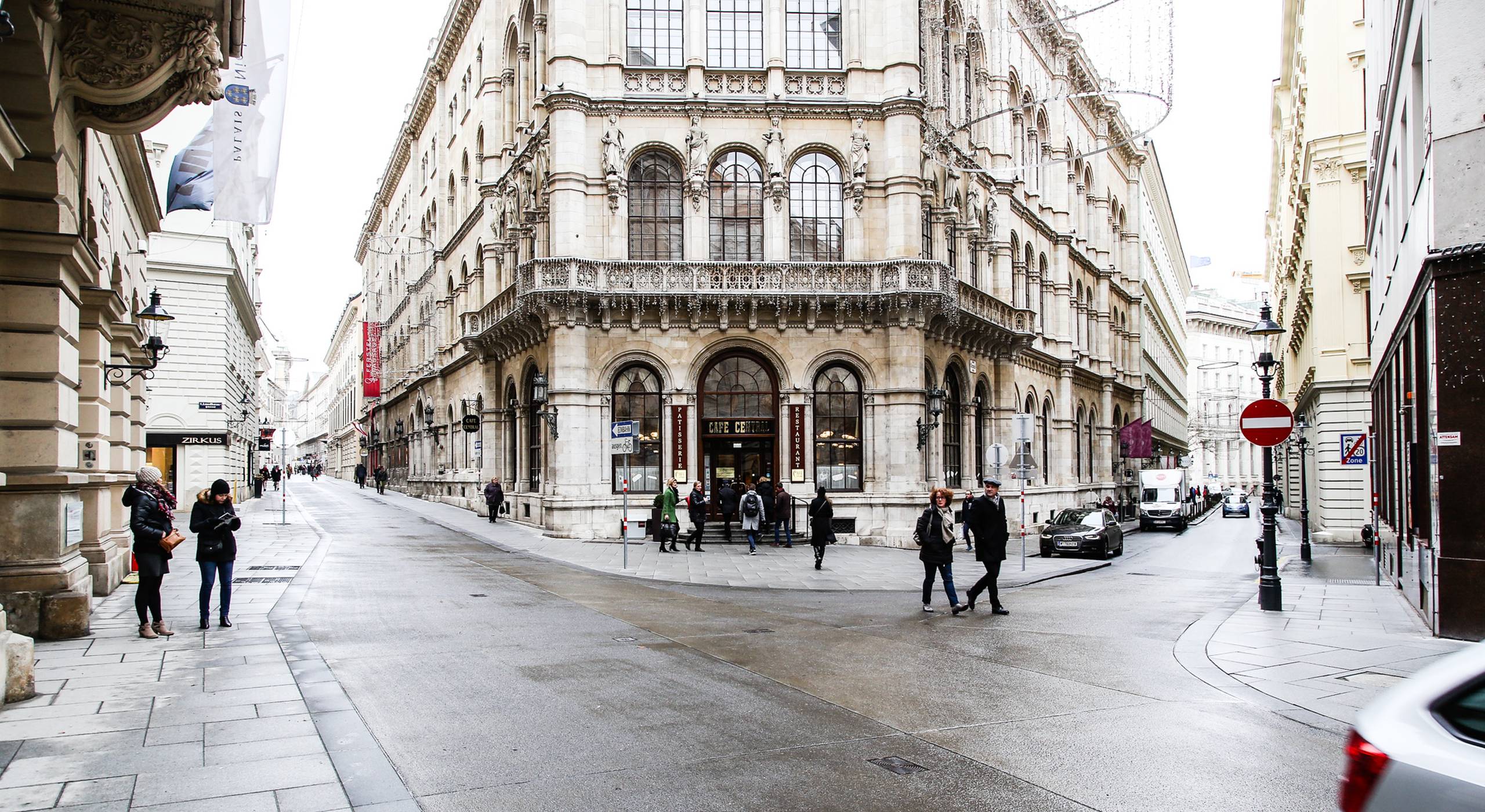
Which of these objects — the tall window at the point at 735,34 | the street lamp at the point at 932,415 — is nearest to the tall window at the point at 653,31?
the tall window at the point at 735,34

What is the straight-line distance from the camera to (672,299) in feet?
94.6

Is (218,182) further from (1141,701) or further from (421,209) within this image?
(421,209)

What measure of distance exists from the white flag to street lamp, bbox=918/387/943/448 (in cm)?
1927

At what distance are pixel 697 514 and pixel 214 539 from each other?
14.8m

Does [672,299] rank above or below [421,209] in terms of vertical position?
below

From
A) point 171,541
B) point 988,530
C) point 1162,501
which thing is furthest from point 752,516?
→ point 1162,501

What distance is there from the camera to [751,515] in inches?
1048

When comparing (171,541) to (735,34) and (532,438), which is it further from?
(532,438)

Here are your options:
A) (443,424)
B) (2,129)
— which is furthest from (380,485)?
(2,129)

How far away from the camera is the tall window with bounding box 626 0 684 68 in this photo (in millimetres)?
29828

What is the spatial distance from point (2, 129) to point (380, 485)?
198 ft

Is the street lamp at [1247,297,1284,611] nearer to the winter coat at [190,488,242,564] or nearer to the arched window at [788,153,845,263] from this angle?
the arched window at [788,153,845,263]

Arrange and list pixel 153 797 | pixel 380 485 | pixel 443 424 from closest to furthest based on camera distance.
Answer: pixel 153 797
pixel 443 424
pixel 380 485

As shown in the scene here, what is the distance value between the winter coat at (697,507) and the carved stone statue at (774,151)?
375 inches
